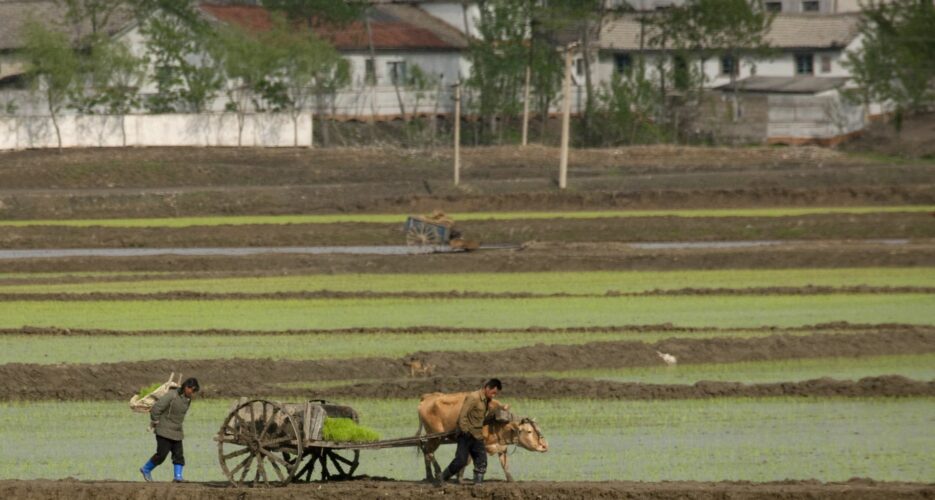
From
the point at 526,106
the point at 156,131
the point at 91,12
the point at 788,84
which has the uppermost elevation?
the point at 91,12

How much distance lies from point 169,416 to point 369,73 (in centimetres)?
6936

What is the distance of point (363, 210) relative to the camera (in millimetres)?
63031

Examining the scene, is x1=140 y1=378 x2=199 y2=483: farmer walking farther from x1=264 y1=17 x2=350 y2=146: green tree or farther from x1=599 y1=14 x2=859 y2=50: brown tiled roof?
x1=599 y1=14 x2=859 y2=50: brown tiled roof

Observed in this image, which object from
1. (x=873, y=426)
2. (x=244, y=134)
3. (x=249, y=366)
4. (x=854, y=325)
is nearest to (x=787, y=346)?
(x=854, y=325)

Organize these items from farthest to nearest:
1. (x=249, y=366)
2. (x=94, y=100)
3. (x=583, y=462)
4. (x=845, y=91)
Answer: (x=845, y=91)
(x=94, y=100)
(x=249, y=366)
(x=583, y=462)

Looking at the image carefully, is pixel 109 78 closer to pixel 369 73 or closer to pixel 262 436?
pixel 369 73

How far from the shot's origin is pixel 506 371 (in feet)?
97.9

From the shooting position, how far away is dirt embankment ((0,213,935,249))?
177ft

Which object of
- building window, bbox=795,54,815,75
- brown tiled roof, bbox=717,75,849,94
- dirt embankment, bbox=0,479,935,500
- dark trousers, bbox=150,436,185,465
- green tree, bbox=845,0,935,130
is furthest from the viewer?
building window, bbox=795,54,815,75

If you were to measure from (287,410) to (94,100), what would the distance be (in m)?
60.5

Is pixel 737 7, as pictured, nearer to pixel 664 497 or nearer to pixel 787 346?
pixel 787 346

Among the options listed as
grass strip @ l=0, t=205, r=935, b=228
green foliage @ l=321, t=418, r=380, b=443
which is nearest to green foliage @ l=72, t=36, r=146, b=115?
grass strip @ l=0, t=205, r=935, b=228

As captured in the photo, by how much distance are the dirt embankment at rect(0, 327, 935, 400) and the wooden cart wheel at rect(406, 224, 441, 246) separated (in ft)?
59.8

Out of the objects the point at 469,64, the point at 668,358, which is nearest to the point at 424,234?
the point at 668,358
